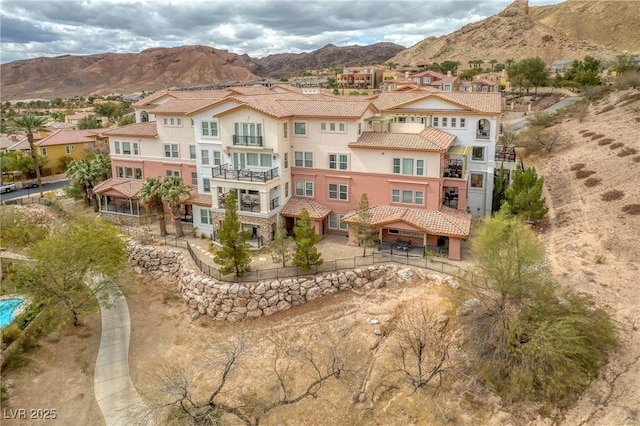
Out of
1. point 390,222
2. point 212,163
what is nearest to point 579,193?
point 390,222

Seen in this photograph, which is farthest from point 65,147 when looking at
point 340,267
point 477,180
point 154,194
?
point 477,180

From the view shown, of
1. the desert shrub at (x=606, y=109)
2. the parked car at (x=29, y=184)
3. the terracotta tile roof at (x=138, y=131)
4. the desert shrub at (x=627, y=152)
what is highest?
the desert shrub at (x=606, y=109)

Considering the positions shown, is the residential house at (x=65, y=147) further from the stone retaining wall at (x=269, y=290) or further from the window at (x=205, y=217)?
the stone retaining wall at (x=269, y=290)

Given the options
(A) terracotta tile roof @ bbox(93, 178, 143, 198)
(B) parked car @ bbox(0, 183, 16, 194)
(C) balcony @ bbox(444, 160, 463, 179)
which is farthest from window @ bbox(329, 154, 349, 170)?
(B) parked car @ bbox(0, 183, 16, 194)

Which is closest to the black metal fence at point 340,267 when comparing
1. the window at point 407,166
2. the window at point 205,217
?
the window at point 205,217

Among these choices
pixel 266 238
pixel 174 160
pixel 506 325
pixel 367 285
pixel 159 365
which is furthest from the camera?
pixel 174 160

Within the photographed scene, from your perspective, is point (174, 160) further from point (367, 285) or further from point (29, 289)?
point (367, 285)
